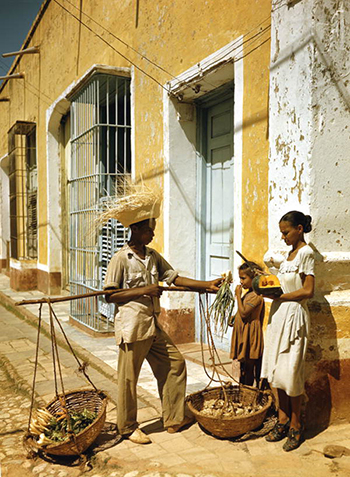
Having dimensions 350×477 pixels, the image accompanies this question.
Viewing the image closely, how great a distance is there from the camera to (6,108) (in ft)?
53.3

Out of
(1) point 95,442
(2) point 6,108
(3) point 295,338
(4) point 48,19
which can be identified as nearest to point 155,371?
(1) point 95,442

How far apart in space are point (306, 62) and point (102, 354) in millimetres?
4165

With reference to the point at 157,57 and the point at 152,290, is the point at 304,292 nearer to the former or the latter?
the point at 152,290

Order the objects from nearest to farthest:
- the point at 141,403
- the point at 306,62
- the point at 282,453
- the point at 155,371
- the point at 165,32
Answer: the point at 282,453, the point at 306,62, the point at 155,371, the point at 141,403, the point at 165,32

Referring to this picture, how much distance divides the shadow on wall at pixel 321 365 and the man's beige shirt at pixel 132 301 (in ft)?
4.06

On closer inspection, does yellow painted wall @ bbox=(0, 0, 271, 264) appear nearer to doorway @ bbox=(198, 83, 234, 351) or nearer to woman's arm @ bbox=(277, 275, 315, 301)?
doorway @ bbox=(198, 83, 234, 351)

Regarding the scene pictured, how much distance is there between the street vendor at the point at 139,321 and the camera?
3.48 meters

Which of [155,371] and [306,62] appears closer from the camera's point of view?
[306,62]

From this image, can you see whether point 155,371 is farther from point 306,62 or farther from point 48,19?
point 48,19

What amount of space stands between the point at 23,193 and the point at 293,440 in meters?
11.3

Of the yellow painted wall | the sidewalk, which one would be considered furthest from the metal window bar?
the sidewalk

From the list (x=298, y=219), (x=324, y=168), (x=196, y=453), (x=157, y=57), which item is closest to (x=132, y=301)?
(x=196, y=453)

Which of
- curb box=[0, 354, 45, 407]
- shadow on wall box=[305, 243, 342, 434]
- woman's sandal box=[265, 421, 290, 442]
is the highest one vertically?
shadow on wall box=[305, 243, 342, 434]

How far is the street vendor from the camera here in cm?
348
